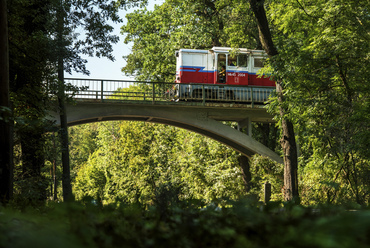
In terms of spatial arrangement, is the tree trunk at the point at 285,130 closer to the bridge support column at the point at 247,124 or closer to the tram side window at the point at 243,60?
the bridge support column at the point at 247,124

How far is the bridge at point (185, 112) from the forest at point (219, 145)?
54.2 inches

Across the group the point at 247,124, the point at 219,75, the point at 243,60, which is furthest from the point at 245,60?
the point at 247,124

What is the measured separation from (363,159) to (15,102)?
8.27 metres

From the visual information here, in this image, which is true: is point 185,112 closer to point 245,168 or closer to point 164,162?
point 245,168

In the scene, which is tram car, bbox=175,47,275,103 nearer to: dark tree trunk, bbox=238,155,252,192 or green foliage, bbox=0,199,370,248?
dark tree trunk, bbox=238,155,252,192

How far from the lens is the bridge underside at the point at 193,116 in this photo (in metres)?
20.8

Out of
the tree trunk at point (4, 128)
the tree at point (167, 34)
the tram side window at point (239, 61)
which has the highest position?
the tree at point (167, 34)

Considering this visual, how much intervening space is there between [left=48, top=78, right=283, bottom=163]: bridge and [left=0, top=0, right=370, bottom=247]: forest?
138 centimetres

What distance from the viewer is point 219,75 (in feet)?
79.5

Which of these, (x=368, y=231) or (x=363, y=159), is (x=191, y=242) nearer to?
(x=368, y=231)

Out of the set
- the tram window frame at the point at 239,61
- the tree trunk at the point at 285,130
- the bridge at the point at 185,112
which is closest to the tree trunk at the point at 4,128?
the tree trunk at the point at 285,130

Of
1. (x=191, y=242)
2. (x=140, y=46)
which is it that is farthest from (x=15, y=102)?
(x=140, y=46)

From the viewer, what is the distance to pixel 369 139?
36.8ft

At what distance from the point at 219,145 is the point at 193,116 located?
3410 mm
